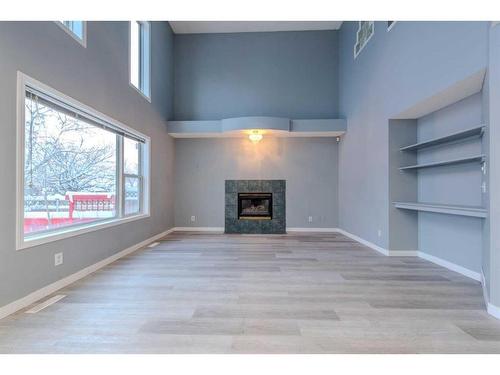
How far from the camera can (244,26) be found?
6199mm

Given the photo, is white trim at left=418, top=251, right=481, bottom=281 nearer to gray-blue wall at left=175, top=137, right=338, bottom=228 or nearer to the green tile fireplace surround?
gray-blue wall at left=175, top=137, right=338, bottom=228

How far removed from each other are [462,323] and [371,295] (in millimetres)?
698

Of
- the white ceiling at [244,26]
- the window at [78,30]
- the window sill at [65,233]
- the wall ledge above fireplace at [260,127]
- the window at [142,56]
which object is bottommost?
the window sill at [65,233]

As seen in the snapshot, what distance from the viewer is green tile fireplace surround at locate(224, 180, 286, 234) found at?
252 inches

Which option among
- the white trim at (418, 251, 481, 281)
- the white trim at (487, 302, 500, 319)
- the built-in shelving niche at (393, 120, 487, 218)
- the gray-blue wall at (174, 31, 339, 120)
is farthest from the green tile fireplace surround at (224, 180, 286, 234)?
the white trim at (487, 302, 500, 319)

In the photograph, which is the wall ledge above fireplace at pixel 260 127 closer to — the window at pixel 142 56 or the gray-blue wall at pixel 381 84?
the gray-blue wall at pixel 381 84

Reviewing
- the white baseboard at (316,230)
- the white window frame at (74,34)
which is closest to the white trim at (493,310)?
the white baseboard at (316,230)

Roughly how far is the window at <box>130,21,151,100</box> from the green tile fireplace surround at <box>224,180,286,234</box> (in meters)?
2.75

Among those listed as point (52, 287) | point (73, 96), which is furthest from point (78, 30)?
point (52, 287)

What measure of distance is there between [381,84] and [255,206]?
3699mm

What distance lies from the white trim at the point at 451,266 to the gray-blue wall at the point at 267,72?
3.74m

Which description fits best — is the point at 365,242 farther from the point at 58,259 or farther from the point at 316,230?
the point at 58,259

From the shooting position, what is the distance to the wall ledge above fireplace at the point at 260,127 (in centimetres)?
556
